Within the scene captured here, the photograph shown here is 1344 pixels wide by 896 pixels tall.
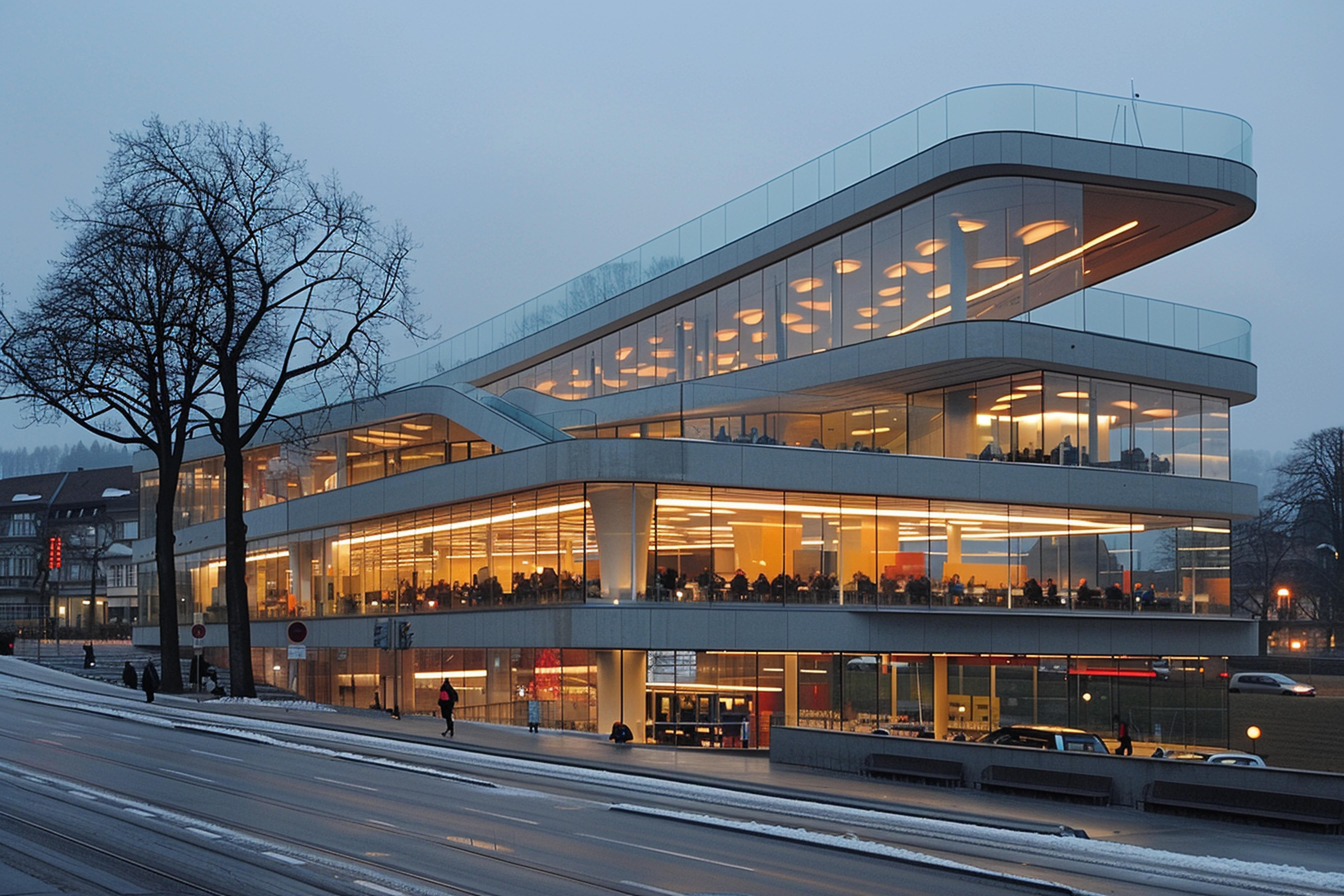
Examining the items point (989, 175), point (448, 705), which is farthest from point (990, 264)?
point (448, 705)

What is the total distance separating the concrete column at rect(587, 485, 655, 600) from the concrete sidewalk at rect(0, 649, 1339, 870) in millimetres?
4504

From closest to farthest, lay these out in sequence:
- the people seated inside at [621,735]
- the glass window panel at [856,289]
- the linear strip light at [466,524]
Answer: the people seated inside at [621,735], the linear strip light at [466,524], the glass window panel at [856,289]

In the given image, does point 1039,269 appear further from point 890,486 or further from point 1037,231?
point 890,486

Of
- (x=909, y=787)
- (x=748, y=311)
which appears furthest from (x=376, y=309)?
(x=909, y=787)

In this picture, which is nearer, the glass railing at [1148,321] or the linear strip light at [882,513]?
the linear strip light at [882,513]

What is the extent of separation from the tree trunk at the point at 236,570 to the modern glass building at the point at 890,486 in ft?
17.7

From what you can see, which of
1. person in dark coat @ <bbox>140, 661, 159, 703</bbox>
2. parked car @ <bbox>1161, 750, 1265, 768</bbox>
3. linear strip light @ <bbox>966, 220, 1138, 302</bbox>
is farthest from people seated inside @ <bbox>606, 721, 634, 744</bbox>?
linear strip light @ <bbox>966, 220, 1138, 302</bbox>

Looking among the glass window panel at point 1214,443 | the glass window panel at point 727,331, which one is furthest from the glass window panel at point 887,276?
the glass window panel at point 1214,443

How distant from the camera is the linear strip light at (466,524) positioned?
1619 inches

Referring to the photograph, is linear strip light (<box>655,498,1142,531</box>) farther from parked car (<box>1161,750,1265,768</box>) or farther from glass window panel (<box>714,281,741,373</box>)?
glass window panel (<box>714,281,741,373</box>)

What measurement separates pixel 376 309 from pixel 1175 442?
29.2 m

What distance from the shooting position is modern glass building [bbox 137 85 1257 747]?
1587 inches

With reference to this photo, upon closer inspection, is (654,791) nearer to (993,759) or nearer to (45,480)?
(993,759)

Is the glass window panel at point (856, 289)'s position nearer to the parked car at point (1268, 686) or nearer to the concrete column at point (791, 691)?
the concrete column at point (791, 691)
